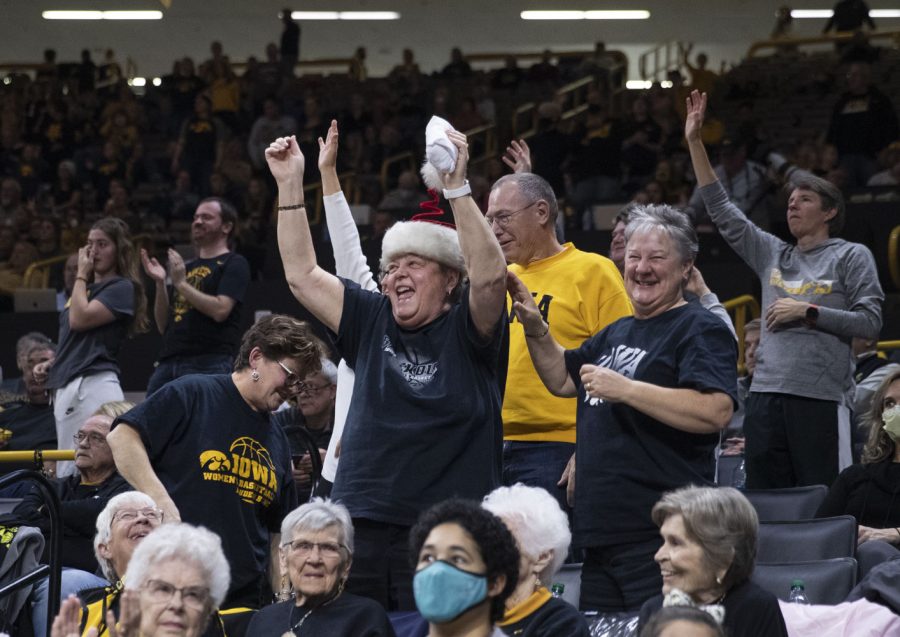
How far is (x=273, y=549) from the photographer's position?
14.4 ft

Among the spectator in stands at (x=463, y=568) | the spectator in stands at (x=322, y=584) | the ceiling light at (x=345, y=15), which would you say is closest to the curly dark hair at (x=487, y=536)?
the spectator in stands at (x=463, y=568)

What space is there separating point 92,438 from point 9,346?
17.2 ft

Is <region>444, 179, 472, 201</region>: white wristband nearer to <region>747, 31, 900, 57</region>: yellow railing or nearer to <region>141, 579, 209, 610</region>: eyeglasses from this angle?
<region>141, 579, 209, 610</region>: eyeglasses

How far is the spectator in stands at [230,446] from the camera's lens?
407 cm

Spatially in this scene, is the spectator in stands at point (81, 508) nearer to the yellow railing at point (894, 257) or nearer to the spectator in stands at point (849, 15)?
the yellow railing at point (894, 257)

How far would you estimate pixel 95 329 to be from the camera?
6.55 metres

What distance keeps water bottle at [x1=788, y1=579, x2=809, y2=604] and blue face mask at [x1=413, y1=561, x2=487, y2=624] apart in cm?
152

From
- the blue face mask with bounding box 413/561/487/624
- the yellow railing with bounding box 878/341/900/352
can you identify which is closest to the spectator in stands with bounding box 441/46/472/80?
the yellow railing with bounding box 878/341/900/352

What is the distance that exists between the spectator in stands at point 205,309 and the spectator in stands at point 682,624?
376 cm

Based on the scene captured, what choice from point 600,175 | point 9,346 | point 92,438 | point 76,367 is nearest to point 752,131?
point 600,175

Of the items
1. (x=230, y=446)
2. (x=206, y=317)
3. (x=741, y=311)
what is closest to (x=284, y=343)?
(x=230, y=446)

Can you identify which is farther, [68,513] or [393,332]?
[68,513]

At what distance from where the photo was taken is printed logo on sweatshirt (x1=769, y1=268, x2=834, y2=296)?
5277 mm

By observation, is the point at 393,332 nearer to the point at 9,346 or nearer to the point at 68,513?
the point at 68,513
